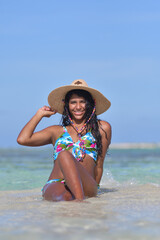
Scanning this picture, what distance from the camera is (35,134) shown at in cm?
452

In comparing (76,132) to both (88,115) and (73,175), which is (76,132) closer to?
(88,115)

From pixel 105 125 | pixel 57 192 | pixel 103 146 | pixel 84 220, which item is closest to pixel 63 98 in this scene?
pixel 105 125

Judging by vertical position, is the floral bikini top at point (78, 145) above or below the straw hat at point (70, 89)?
below

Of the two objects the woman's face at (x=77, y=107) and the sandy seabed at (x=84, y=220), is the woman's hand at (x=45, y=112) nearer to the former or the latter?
the woman's face at (x=77, y=107)

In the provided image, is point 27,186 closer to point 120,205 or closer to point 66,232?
point 120,205

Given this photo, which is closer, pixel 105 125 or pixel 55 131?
pixel 55 131

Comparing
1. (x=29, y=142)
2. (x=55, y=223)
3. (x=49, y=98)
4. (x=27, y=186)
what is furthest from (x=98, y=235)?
(x=27, y=186)

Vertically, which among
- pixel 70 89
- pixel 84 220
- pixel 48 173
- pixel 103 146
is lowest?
pixel 48 173

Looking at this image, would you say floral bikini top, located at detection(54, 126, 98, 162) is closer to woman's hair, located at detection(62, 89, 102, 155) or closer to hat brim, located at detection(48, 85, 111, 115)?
woman's hair, located at detection(62, 89, 102, 155)

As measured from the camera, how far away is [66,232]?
8.30 feet

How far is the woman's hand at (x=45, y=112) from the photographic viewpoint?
4613 mm

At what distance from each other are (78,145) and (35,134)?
0.51 meters

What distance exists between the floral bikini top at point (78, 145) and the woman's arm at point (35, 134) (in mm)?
155

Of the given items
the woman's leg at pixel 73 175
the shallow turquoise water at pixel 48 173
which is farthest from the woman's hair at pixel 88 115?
the woman's leg at pixel 73 175
